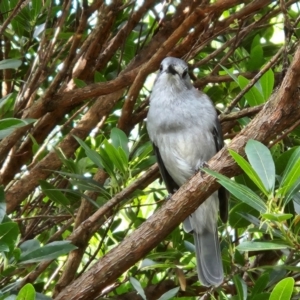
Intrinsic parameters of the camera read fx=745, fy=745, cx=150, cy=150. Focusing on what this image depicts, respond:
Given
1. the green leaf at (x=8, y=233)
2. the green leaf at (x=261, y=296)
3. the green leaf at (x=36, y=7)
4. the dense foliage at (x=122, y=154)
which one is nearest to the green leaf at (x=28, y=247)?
the dense foliage at (x=122, y=154)

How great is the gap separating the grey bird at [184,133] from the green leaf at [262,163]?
1.24m

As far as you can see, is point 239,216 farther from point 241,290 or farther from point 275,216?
point 275,216

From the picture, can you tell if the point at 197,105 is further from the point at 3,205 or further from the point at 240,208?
the point at 3,205

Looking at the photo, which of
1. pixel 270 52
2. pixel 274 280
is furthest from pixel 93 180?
pixel 270 52

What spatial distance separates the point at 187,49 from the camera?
3225 millimetres

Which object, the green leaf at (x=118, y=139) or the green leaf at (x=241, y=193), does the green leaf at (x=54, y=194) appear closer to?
the green leaf at (x=118, y=139)

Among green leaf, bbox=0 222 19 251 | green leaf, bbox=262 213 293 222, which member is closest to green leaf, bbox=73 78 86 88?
green leaf, bbox=0 222 19 251

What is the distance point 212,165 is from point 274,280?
620 mm

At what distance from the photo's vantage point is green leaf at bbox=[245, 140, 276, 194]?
203 centimetres

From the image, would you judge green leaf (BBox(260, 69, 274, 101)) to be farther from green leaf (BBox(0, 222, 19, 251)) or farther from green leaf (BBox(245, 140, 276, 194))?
green leaf (BBox(0, 222, 19, 251))

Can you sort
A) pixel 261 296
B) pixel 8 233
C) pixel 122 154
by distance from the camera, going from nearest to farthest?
pixel 8 233
pixel 261 296
pixel 122 154

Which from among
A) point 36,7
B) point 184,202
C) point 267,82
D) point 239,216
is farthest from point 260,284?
point 36,7

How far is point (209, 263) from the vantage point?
292cm

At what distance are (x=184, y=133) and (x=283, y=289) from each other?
5.69ft
